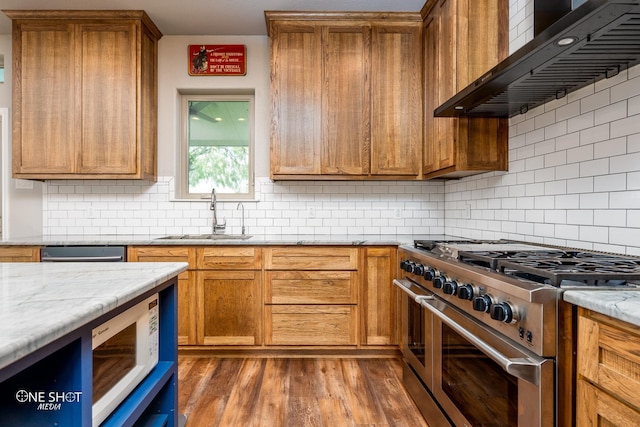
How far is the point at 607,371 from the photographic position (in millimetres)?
897

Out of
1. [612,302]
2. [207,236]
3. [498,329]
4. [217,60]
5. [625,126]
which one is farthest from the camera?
[217,60]

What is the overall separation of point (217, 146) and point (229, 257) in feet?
4.04

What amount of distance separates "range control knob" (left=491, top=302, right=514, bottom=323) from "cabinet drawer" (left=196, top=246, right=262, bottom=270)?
1842mm

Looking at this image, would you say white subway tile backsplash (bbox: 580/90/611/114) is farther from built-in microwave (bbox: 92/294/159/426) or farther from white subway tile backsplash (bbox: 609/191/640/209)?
built-in microwave (bbox: 92/294/159/426)

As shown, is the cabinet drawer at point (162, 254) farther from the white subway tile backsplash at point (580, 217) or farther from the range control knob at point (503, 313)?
the white subway tile backsplash at point (580, 217)

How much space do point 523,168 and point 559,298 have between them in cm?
136

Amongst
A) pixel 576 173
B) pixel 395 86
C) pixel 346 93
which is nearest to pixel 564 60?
pixel 576 173

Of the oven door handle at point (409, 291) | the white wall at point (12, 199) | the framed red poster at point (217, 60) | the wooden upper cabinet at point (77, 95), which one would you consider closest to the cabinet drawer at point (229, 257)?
the wooden upper cabinet at point (77, 95)

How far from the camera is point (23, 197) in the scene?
3266 mm

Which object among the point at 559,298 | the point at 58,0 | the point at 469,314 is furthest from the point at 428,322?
the point at 58,0

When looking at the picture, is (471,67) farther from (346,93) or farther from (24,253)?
(24,253)

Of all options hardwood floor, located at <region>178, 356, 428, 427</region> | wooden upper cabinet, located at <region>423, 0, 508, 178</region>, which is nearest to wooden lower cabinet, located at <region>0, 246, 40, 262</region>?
hardwood floor, located at <region>178, 356, 428, 427</region>

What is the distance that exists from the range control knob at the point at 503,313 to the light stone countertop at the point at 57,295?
3.76 ft

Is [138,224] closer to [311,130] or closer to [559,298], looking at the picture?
[311,130]
